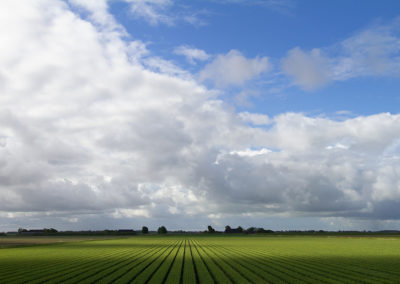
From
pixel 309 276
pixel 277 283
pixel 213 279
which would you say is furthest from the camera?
pixel 309 276

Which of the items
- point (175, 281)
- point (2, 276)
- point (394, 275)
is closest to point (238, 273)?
point (175, 281)

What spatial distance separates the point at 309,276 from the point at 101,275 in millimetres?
14068

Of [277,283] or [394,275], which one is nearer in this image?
[277,283]

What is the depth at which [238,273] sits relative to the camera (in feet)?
86.2

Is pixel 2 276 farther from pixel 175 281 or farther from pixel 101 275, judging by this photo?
pixel 175 281

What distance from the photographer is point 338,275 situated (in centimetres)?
2588

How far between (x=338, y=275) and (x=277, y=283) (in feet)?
21.3

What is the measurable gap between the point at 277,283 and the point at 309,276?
4495mm

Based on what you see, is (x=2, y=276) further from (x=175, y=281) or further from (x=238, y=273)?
(x=238, y=273)

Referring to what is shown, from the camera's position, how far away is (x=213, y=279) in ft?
76.4

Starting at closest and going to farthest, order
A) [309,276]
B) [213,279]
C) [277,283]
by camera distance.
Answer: [277,283]
[213,279]
[309,276]

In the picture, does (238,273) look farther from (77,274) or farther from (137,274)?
(77,274)

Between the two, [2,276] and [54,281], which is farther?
[2,276]

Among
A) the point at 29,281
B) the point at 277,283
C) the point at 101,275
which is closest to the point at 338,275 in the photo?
the point at 277,283
